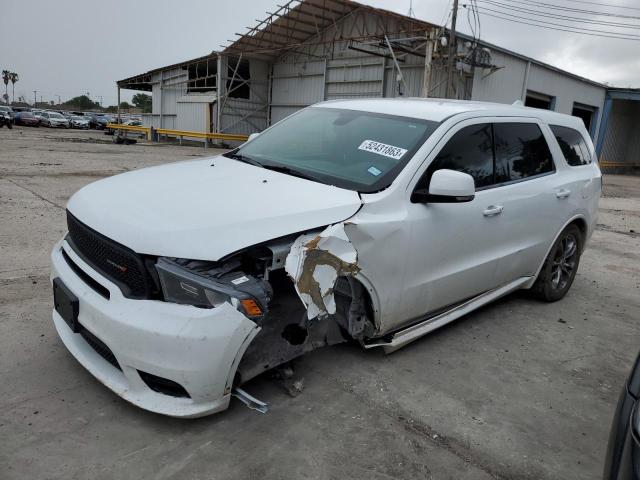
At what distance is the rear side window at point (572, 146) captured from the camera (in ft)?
15.3

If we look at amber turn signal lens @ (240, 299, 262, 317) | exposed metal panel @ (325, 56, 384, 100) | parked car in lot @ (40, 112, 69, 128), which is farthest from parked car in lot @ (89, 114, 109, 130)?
amber turn signal lens @ (240, 299, 262, 317)

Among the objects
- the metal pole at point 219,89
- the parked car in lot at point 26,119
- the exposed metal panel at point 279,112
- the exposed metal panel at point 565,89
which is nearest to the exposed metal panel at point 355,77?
the exposed metal panel at point 279,112

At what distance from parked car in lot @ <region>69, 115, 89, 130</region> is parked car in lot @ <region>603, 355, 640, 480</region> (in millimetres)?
47925

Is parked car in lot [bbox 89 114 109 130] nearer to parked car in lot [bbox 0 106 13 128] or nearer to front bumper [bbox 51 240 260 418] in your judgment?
parked car in lot [bbox 0 106 13 128]

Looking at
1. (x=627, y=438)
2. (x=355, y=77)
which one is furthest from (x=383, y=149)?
(x=355, y=77)

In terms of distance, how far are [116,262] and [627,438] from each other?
226cm

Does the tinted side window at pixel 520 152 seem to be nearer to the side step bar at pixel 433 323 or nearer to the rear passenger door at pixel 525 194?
the rear passenger door at pixel 525 194

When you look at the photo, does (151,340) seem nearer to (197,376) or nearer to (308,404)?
(197,376)

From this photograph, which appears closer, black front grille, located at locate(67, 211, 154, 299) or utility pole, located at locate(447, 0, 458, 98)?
black front grille, located at locate(67, 211, 154, 299)

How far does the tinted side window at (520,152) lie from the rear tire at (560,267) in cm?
77

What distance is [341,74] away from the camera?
24.6 meters

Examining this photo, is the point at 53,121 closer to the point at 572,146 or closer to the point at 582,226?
the point at 572,146

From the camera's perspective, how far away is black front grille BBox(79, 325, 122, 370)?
257cm

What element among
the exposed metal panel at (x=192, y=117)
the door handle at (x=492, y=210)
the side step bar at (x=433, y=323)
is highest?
the exposed metal panel at (x=192, y=117)
